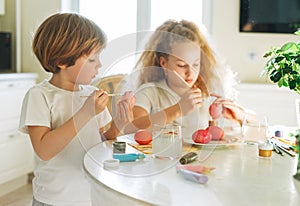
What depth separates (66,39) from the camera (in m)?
1.38

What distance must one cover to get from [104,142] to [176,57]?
0.47 m

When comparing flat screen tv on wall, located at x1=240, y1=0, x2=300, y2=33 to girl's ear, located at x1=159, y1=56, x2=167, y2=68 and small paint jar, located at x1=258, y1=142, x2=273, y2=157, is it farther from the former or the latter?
small paint jar, located at x1=258, y1=142, x2=273, y2=157

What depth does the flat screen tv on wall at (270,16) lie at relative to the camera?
9.93ft

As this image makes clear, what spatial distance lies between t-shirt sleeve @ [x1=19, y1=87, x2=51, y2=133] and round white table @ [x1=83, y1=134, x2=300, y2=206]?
164 millimetres

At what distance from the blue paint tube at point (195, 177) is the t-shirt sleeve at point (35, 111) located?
474mm

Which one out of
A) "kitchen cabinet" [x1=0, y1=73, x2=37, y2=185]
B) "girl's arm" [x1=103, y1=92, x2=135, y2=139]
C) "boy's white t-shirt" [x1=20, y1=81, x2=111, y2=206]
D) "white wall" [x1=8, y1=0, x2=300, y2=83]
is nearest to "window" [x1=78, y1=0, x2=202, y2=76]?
"white wall" [x1=8, y1=0, x2=300, y2=83]

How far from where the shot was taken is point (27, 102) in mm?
1353

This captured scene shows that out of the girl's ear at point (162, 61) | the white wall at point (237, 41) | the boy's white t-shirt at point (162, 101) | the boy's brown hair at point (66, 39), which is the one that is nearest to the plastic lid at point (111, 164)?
the boy's brown hair at point (66, 39)

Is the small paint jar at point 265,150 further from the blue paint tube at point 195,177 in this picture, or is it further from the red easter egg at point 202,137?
the blue paint tube at point 195,177

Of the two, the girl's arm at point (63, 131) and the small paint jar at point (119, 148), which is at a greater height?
A: the girl's arm at point (63, 131)

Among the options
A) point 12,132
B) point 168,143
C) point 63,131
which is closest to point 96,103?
point 63,131

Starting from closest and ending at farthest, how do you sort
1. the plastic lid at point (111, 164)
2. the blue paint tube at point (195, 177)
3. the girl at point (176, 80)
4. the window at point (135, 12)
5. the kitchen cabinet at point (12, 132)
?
the blue paint tube at point (195, 177) → the plastic lid at point (111, 164) → the girl at point (176, 80) → the kitchen cabinet at point (12, 132) → the window at point (135, 12)

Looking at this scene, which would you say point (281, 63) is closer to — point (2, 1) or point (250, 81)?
point (250, 81)

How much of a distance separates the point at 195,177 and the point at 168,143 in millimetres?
275
